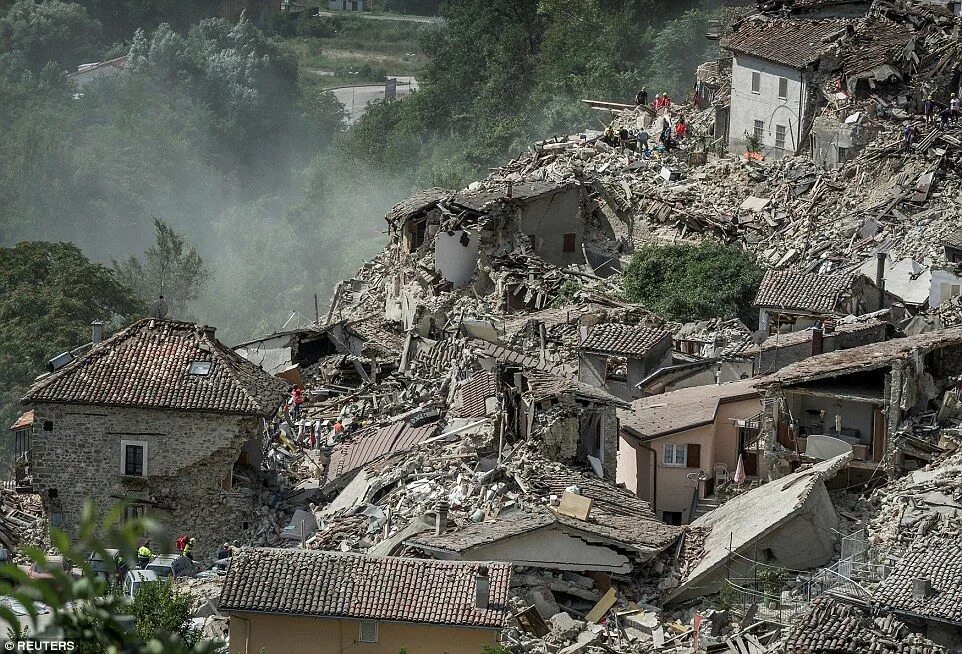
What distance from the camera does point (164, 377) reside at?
39.4m

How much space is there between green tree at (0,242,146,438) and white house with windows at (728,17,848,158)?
20578mm

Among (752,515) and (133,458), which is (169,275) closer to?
(133,458)

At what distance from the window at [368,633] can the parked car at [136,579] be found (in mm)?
4027

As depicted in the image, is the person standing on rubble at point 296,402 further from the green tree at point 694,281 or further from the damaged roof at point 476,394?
the green tree at point 694,281

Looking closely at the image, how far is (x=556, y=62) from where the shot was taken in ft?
318

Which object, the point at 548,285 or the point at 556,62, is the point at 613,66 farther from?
the point at 548,285

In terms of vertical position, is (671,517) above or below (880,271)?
below

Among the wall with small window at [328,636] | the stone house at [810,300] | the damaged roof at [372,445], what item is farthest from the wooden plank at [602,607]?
the stone house at [810,300]

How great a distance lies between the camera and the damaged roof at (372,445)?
135 feet

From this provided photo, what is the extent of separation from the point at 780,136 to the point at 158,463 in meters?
27.7

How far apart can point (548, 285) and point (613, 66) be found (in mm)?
41449

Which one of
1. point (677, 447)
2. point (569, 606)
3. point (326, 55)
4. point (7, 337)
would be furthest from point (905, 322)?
point (326, 55)

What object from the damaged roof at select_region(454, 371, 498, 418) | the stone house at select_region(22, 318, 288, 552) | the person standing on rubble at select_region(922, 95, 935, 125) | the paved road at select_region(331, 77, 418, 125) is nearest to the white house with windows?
the person standing on rubble at select_region(922, 95, 935, 125)

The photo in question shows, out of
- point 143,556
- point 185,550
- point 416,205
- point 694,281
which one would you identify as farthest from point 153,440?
point 416,205
